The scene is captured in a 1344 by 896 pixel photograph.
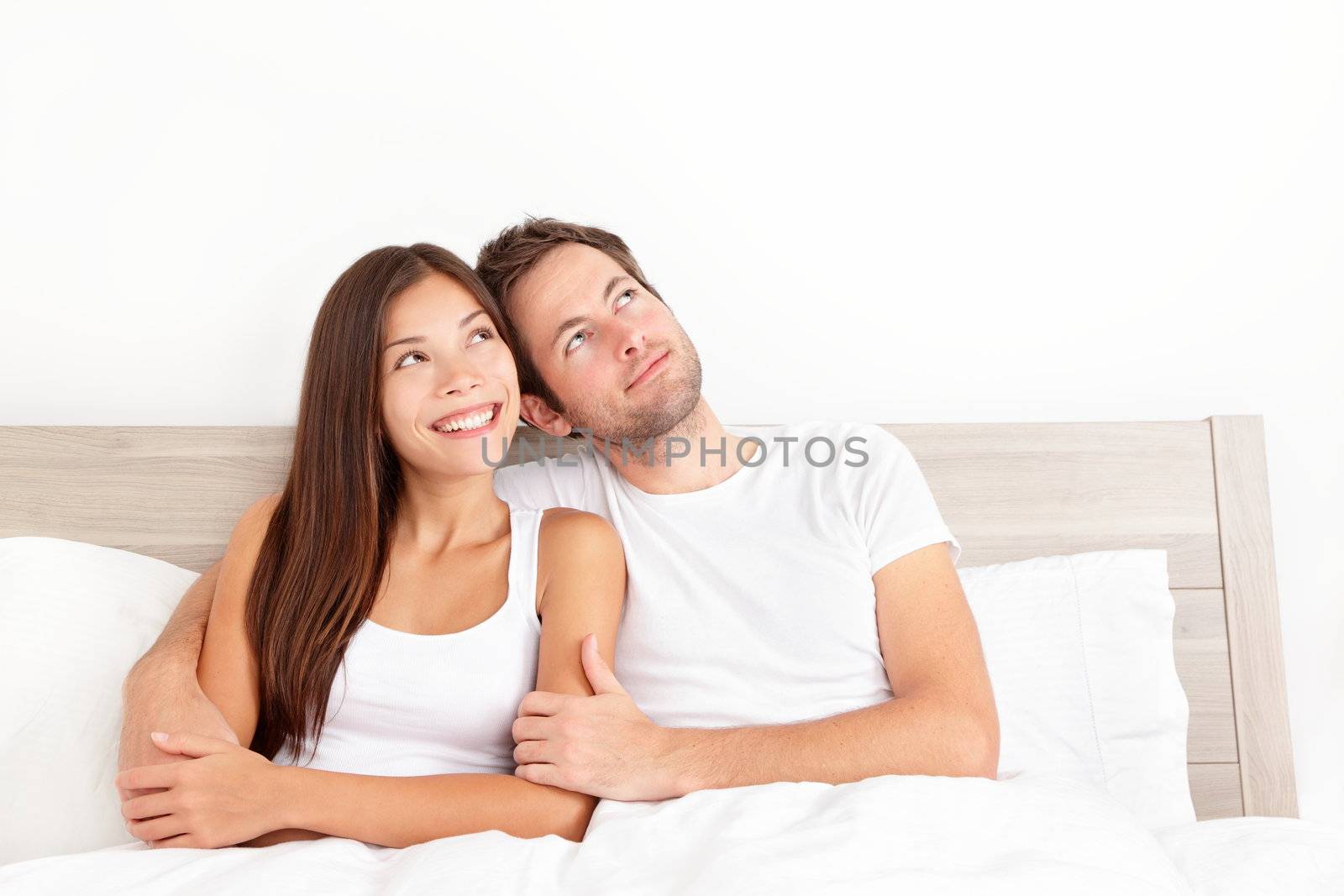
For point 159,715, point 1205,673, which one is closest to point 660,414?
point 159,715

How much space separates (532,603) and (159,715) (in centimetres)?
52

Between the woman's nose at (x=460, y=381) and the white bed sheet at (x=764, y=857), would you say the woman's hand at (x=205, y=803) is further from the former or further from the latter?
the woman's nose at (x=460, y=381)

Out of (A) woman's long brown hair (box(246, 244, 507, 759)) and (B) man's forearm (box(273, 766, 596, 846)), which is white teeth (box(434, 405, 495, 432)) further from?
(B) man's forearm (box(273, 766, 596, 846))

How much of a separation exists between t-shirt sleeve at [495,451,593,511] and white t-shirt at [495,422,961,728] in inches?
3.3

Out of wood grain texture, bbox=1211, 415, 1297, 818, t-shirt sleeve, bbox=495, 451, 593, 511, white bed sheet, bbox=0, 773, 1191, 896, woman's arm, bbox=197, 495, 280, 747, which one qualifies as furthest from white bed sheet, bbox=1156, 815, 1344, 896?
woman's arm, bbox=197, 495, 280, 747

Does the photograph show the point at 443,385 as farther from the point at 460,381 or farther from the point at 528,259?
the point at 528,259

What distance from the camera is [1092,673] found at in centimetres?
168

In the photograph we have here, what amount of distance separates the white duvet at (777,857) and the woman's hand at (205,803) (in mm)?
89

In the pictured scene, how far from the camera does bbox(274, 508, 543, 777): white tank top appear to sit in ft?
4.55

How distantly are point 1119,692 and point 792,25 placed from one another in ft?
4.84

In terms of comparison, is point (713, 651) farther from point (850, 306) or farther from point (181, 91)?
point (181, 91)

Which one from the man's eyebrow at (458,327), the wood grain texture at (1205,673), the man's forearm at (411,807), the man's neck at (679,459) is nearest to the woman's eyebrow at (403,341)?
the man's eyebrow at (458,327)

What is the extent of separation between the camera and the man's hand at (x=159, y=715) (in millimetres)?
1277

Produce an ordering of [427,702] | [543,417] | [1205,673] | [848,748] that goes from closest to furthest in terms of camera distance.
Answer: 1. [848,748]
2. [427,702]
3. [543,417]
4. [1205,673]
